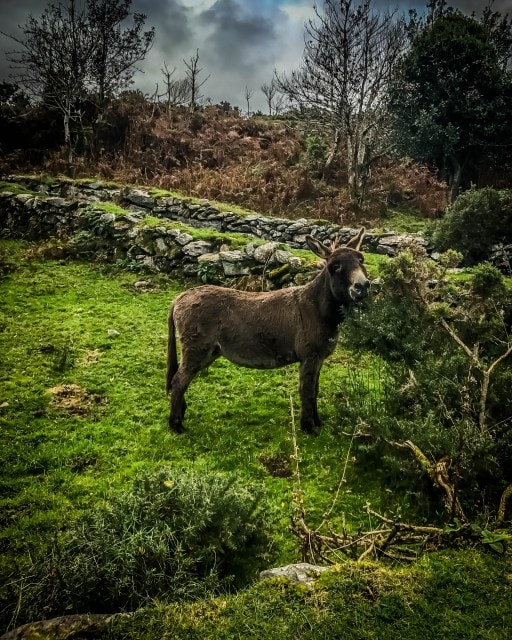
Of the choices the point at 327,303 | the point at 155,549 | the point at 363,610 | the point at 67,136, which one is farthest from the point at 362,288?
the point at 67,136

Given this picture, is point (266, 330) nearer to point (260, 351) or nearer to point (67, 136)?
point (260, 351)

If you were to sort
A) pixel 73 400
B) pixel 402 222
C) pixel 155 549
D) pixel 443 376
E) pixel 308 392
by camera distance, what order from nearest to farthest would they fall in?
pixel 155 549, pixel 443 376, pixel 308 392, pixel 73 400, pixel 402 222

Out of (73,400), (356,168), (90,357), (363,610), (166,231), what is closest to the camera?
(363,610)

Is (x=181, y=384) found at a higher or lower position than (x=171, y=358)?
lower

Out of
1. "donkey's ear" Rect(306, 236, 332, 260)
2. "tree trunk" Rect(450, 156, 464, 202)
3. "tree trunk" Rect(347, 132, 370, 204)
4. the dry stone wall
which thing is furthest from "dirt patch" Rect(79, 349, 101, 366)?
"tree trunk" Rect(450, 156, 464, 202)

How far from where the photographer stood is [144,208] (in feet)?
56.8

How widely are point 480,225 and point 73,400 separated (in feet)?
41.4

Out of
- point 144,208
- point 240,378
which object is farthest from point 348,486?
point 144,208

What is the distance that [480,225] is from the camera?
1246cm

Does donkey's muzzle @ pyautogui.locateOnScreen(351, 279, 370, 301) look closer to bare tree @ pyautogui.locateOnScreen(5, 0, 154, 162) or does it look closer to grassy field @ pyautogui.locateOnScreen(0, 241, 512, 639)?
grassy field @ pyautogui.locateOnScreen(0, 241, 512, 639)

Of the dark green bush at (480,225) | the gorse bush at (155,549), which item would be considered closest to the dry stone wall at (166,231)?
the dark green bush at (480,225)

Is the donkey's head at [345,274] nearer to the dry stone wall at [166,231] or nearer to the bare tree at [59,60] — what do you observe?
the dry stone wall at [166,231]

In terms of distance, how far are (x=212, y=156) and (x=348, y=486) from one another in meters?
21.9

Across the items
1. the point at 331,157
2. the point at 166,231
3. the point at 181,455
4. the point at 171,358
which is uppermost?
the point at 331,157
